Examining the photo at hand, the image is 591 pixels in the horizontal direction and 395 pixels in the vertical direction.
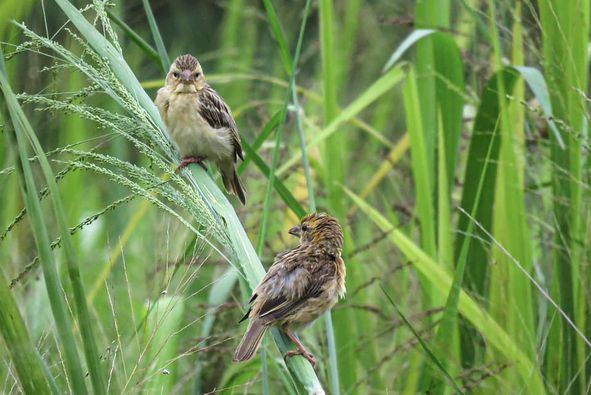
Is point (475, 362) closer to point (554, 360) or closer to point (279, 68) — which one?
point (554, 360)

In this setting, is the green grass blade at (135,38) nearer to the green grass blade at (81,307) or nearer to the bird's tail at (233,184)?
the green grass blade at (81,307)

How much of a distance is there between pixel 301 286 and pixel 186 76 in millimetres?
1379

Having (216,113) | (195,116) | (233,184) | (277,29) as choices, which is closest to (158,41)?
(277,29)

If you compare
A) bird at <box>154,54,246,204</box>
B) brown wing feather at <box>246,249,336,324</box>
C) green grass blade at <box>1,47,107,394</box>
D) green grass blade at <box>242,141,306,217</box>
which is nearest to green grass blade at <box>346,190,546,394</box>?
brown wing feather at <box>246,249,336,324</box>

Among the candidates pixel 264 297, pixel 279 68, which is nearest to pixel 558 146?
pixel 264 297

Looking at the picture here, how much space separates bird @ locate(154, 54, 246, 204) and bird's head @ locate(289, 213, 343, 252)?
74 centimetres

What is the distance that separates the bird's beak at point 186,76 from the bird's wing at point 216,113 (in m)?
0.08

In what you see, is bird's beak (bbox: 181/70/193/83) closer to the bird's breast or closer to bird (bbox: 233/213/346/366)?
the bird's breast

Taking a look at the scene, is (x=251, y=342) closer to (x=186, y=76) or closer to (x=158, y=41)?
(x=158, y=41)

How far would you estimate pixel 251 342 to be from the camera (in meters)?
2.56

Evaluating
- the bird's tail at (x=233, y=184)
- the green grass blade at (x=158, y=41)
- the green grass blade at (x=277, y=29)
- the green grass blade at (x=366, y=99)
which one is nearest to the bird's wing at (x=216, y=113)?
the bird's tail at (x=233, y=184)

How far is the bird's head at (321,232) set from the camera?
3.02 meters

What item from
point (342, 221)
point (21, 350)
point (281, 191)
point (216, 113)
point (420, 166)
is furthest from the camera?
point (216, 113)

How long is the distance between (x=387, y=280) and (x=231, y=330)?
26.7 inches
